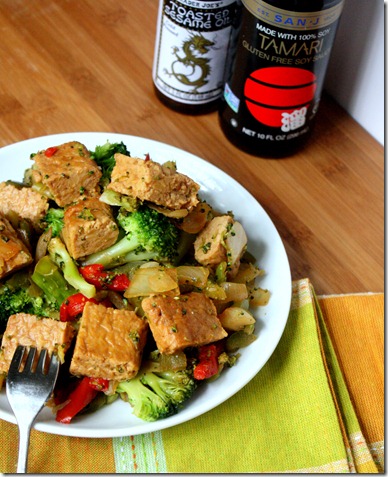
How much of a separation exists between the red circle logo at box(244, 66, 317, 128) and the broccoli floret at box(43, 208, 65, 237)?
35.6 inches

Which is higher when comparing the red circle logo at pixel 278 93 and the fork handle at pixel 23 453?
the red circle logo at pixel 278 93

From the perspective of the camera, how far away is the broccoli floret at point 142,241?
1907mm

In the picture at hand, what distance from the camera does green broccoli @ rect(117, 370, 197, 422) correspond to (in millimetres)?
1776

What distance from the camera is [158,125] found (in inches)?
110

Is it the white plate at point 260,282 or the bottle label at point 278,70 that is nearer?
the white plate at point 260,282

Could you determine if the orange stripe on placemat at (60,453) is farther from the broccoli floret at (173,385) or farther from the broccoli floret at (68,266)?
the broccoli floret at (68,266)

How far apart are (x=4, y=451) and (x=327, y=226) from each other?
1435mm

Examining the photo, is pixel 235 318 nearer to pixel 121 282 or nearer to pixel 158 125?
pixel 121 282

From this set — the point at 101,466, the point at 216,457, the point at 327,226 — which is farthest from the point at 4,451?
the point at 327,226

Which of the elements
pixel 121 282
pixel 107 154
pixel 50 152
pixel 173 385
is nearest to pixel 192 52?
pixel 107 154

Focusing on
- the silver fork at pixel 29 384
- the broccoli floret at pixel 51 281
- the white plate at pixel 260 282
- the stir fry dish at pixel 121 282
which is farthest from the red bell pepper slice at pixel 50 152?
the silver fork at pixel 29 384

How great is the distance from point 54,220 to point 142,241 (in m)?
0.29

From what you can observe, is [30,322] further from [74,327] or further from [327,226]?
[327,226]

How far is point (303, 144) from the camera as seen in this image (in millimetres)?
2816
